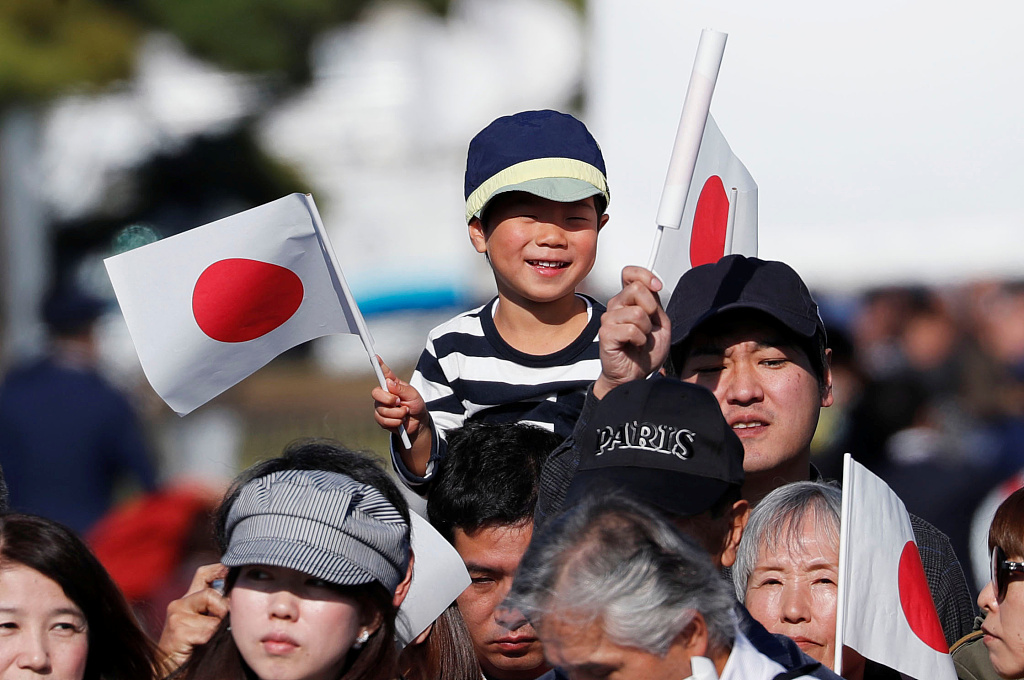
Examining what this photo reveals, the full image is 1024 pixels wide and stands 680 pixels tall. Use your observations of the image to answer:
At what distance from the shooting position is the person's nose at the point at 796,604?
262cm

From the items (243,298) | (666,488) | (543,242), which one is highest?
(543,242)

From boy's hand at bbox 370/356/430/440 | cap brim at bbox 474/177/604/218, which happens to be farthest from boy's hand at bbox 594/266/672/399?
cap brim at bbox 474/177/604/218

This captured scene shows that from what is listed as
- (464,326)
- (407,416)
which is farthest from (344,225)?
(407,416)

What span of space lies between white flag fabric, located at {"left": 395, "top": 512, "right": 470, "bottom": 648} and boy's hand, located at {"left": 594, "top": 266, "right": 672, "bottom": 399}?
1.46ft

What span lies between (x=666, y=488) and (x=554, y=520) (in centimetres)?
21

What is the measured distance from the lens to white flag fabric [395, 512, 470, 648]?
2637 millimetres

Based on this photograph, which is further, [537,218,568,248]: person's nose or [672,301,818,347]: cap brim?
[537,218,568,248]: person's nose

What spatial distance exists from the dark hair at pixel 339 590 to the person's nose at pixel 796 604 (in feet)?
2.41

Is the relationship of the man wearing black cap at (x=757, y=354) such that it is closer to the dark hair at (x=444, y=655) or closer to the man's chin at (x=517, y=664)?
the man's chin at (x=517, y=664)

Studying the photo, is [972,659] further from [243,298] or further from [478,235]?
[243,298]

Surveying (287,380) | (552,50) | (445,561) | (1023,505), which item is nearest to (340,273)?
(445,561)

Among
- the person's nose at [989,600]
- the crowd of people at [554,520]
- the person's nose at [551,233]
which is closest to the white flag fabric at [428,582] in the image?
the crowd of people at [554,520]

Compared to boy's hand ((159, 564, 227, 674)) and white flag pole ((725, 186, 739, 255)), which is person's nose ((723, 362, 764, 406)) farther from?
boy's hand ((159, 564, 227, 674))

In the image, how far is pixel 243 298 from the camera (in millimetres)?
2918
